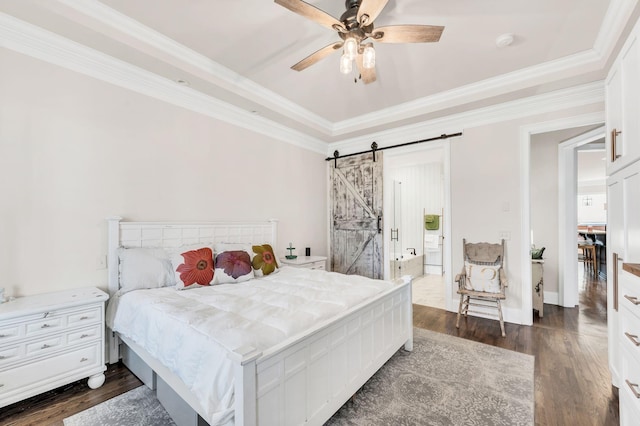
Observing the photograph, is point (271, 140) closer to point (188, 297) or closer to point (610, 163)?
point (188, 297)

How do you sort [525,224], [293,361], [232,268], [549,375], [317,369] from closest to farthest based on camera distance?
[293,361]
[317,369]
[549,375]
[232,268]
[525,224]

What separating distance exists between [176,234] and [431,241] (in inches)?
209

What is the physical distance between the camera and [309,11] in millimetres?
1766

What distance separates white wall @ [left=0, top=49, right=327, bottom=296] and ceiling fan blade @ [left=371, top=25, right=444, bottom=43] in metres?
2.25

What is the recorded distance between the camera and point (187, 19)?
2.25m

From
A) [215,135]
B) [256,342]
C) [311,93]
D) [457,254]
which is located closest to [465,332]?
[457,254]

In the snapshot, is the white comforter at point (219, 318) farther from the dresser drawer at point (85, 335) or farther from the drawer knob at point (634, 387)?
the drawer knob at point (634, 387)

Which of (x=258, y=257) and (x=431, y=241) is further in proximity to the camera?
(x=431, y=241)

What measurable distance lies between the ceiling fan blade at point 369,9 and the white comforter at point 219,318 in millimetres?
1951

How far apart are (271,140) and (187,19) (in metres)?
1.96

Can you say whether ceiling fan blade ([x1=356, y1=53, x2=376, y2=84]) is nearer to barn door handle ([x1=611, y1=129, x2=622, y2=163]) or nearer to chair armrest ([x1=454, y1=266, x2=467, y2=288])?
barn door handle ([x1=611, y1=129, x2=622, y2=163])

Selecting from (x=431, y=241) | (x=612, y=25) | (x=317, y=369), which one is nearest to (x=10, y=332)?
(x=317, y=369)

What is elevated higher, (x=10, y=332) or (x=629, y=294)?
(x=629, y=294)

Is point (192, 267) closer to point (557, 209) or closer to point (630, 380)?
point (630, 380)
